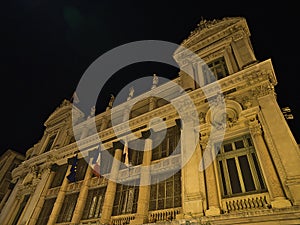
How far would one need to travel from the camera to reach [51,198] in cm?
1900

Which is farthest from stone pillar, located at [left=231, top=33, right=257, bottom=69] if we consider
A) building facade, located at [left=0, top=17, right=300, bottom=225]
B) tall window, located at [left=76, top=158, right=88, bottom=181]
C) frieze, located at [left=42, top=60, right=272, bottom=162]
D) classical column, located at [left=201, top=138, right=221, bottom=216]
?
tall window, located at [left=76, top=158, right=88, bottom=181]

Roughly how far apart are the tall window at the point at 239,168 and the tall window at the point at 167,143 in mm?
3595

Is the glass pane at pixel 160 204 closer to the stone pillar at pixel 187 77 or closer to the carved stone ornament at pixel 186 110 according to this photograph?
the carved stone ornament at pixel 186 110

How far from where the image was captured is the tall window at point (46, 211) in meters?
17.7

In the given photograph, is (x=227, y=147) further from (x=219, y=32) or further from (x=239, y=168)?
(x=219, y=32)

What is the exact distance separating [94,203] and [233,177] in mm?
10890

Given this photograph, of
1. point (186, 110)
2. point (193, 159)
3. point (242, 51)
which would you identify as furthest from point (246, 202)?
point (242, 51)

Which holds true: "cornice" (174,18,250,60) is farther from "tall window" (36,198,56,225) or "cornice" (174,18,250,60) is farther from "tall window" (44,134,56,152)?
"tall window" (44,134,56,152)

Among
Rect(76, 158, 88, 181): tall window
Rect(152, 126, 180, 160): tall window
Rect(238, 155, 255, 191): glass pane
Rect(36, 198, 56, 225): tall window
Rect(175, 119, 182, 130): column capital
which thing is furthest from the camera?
Rect(76, 158, 88, 181): tall window

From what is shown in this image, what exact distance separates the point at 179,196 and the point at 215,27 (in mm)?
15049

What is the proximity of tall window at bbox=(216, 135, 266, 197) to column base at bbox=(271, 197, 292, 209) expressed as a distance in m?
1.04

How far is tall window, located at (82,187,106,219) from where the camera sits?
1514cm

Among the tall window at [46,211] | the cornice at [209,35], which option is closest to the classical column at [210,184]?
the cornice at [209,35]

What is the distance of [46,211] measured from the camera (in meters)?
18.3
